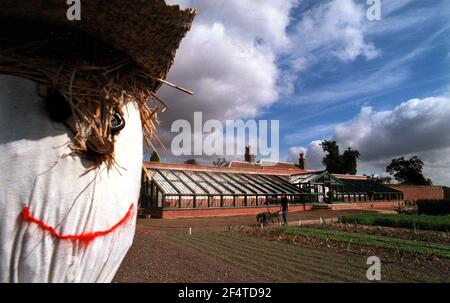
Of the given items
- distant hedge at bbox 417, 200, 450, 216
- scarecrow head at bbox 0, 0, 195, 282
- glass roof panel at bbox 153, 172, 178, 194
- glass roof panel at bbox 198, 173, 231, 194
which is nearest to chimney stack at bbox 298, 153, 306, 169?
distant hedge at bbox 417, 200, 450, 216

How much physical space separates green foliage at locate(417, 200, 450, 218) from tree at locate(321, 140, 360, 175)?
43.7m

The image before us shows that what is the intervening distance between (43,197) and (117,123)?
2.25ft

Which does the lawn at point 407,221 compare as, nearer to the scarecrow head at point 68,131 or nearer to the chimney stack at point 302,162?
the scarecrow head at point 68,131

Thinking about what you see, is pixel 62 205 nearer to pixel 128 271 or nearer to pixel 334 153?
pixel 128 271

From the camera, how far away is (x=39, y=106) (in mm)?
1726

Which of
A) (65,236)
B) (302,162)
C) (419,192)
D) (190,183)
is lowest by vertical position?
(419,192)

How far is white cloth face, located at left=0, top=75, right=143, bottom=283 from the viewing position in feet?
5.05

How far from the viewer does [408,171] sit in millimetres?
83938

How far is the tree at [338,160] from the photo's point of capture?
Answer: 69375 mm

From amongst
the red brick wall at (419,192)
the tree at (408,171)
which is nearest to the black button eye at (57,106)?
the red brick wall at (419,192)

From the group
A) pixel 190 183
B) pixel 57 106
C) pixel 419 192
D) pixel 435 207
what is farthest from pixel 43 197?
pixel 419 192

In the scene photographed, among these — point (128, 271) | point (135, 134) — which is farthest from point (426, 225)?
point (135, 134)

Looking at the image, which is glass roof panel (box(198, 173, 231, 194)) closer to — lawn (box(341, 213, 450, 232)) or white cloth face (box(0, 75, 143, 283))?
lawn (box(341, 213, 450, 232))
